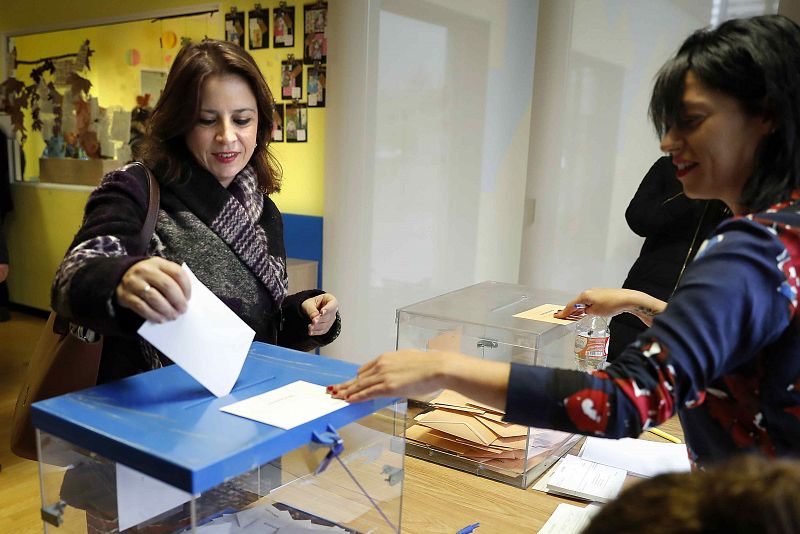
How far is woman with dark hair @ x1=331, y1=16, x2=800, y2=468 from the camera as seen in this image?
0.72 metres

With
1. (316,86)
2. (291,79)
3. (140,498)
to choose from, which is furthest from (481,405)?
(291,79)

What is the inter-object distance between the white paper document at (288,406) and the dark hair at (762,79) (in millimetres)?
604

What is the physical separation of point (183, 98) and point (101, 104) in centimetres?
422

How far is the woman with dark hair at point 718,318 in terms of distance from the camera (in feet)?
2.38

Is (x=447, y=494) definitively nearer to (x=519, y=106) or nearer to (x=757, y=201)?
(x=757, y=201)

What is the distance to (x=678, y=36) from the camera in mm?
3424

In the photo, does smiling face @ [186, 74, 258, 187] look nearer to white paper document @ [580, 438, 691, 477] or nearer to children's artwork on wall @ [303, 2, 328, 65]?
white paper document @ [580, 438, 691, 477]

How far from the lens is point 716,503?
36 cm

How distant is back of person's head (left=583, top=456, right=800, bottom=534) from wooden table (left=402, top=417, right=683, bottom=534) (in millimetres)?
802

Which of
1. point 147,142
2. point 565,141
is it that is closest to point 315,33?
point 565,141

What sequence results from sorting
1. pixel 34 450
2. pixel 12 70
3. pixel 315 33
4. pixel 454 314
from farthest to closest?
pixel 12 70
pixel 315 33
pixel 454 314
pixel 34 450

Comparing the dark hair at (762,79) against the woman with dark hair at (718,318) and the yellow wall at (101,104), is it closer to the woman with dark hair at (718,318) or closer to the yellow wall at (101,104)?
the woman with dark hair at (718,318)

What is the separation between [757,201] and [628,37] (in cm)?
300

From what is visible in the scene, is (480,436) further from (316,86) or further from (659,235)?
(316,86)
